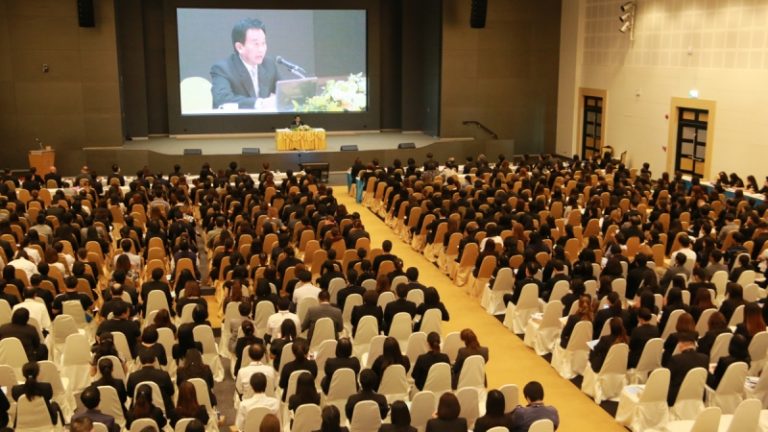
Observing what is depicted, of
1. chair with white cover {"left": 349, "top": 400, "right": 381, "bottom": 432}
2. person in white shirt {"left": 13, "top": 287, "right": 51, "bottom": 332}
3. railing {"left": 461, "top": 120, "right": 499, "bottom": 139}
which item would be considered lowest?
chair with white cover {"left": 349, "top": 400, "right": 381, "bottom": 432}

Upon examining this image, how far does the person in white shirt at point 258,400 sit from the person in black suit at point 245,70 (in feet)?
69.6

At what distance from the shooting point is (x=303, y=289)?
33.3 feet

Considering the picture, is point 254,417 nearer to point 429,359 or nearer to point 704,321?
point 429,359

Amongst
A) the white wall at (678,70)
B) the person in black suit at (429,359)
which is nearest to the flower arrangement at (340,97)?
the white wall at (678,70)

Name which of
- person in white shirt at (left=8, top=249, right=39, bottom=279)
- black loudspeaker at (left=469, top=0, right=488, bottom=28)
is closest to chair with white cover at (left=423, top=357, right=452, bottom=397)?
person in white shirt at (left=8, top=249, right=39, bottom=279)

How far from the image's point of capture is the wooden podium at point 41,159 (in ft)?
73.8

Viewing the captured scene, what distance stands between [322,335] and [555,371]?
3.06 meters

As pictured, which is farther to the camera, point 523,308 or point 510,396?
point 523,308

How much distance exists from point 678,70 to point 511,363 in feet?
46.8

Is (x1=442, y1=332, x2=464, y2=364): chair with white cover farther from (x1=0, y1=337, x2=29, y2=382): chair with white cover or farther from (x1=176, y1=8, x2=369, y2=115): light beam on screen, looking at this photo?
(x1=176, y1=8, x2=369, y2=115): light beam on screen

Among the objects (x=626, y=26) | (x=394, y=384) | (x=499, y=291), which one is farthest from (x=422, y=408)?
(x=626, y=26)

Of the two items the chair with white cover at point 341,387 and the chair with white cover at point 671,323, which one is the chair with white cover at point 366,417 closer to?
the chair with white cover at point 341,387

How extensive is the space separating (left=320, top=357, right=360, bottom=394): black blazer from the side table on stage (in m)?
16.8

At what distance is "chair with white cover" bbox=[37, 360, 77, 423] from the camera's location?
25.5 feet
